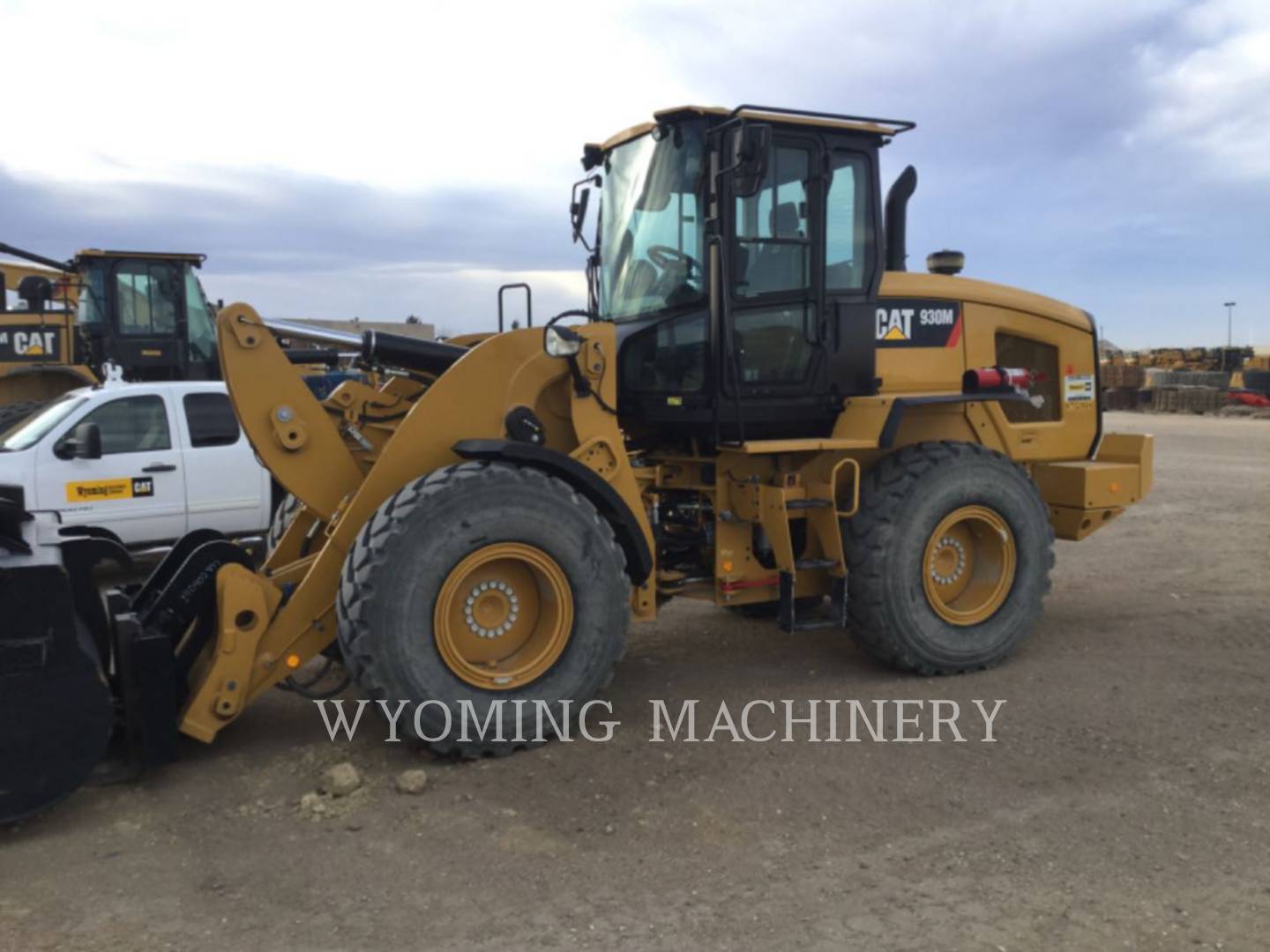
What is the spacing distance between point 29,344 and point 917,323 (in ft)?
39.4

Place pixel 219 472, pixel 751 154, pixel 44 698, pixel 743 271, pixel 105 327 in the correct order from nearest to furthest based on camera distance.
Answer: pixel 44 698
pixel 751 154
pixel 743 271
pixel 219 472
pixel 105 327

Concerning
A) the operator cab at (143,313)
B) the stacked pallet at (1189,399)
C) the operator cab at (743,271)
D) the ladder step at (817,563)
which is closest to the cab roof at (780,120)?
the operator cab at (743,271)

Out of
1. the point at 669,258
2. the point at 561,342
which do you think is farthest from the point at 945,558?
the point at 561,342

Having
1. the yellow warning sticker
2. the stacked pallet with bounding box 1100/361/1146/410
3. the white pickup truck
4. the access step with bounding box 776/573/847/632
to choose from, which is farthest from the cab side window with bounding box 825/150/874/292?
the stacked pallet with bounding box 1100/361/1146/410

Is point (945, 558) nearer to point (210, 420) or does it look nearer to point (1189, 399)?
point (210, 420)

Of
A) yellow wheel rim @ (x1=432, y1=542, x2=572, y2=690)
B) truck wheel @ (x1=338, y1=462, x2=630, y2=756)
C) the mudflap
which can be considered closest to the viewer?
the mudflap

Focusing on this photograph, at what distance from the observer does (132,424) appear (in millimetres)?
8867

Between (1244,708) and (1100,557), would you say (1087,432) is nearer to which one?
(1244,708)

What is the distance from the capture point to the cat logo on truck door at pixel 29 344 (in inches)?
534

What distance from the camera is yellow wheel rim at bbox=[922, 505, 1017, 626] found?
239 inches

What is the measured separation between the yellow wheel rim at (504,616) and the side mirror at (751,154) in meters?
1.99

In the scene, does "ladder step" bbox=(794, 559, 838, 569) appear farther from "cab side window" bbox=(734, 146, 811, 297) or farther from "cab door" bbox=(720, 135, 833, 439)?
"cab side window" bbox=(734, 146, 811, 297)

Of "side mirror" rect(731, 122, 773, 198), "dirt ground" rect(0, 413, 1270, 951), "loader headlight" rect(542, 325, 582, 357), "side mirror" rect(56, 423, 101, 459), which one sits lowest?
"dirt ground" rect(0, 413, 1270, 951)

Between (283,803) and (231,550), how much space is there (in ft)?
4.06
